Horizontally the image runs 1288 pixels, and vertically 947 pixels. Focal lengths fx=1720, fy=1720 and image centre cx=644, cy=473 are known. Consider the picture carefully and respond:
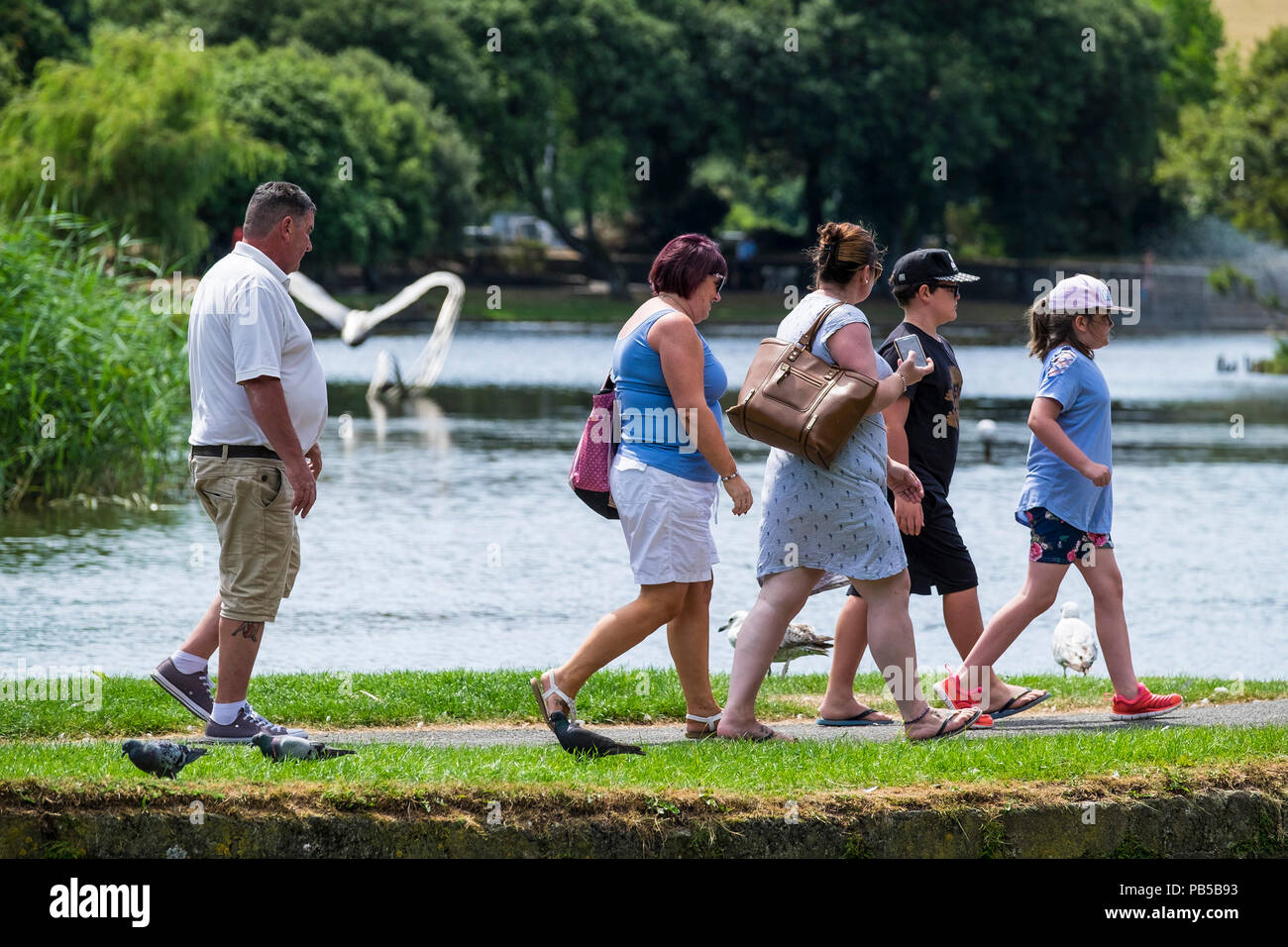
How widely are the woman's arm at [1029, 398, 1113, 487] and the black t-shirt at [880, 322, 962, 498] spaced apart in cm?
31

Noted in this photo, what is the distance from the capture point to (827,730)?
6.59m

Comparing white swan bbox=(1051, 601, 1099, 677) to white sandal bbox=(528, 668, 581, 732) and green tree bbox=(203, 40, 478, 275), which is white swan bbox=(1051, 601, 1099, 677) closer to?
white sandal bbox=(528, 668, 581, 732)

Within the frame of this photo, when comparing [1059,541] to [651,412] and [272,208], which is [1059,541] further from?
[272,208]

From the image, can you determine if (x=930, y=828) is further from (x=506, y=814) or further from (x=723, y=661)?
(x=723, y=661)

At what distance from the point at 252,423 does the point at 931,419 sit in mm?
2572

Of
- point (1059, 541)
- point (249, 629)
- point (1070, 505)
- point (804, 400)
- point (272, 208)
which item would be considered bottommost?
point (249, 629)

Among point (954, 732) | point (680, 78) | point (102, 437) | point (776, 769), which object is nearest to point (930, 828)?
point (776, 769)

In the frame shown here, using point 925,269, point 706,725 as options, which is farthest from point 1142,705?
point 925,269

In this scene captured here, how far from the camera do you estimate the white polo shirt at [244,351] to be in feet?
18.7

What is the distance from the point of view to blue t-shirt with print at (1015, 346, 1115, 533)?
6.66 meters

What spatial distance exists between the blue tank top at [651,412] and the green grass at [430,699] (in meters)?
1.46

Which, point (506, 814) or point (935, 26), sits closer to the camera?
point (506, 814)

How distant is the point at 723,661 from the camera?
976 cm

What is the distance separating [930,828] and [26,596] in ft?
25.9
